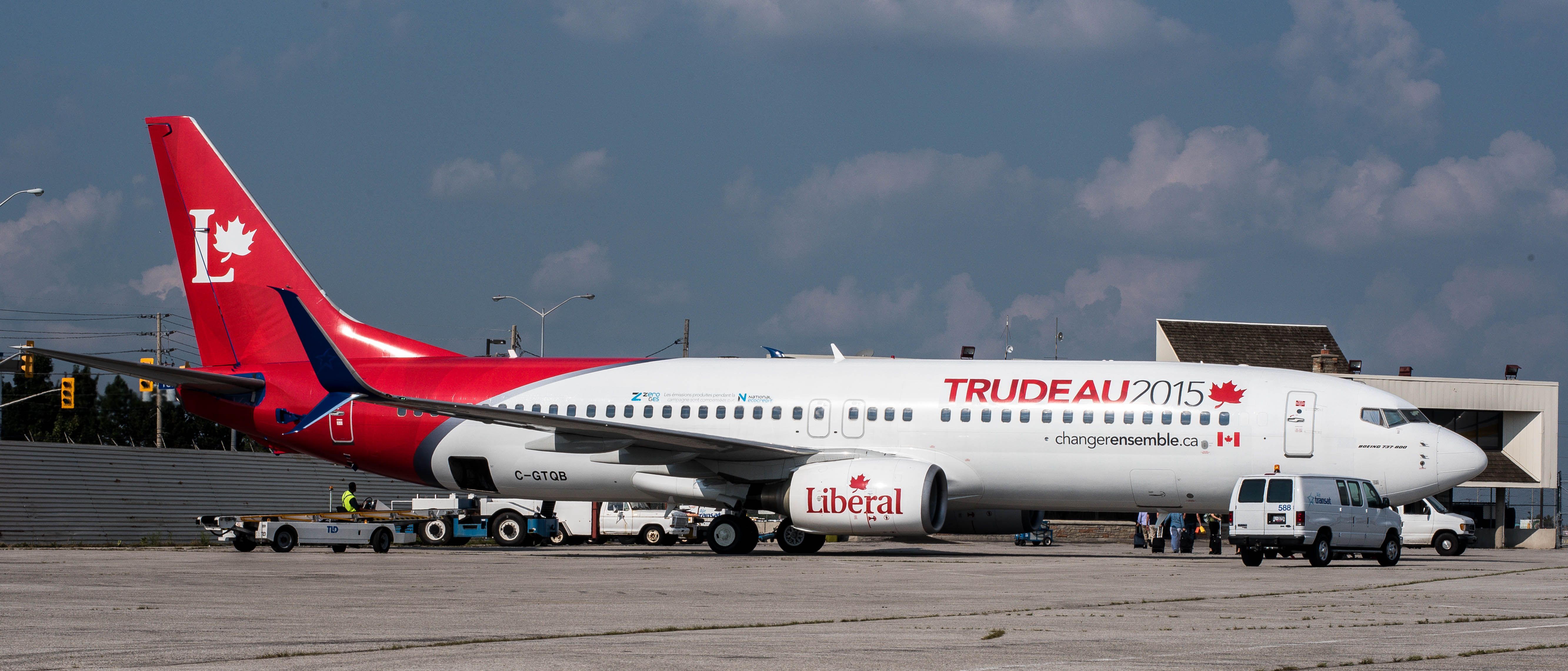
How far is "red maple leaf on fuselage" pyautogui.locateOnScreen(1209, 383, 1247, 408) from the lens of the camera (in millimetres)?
26016

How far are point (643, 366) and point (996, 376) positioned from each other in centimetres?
692

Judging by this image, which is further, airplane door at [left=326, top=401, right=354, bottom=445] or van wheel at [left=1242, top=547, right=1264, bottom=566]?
airplane door at [left=326, top=401, right=354, bottom=445]

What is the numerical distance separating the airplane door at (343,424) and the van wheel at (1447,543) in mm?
24893

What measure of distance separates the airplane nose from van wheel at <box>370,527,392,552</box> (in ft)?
64.0

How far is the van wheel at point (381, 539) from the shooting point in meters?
28.9

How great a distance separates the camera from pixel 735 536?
1070 inches

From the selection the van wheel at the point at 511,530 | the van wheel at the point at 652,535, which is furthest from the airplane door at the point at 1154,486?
the van wheel at the point at 652,535

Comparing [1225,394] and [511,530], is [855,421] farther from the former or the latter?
[511,530]

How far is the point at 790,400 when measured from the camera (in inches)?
1077

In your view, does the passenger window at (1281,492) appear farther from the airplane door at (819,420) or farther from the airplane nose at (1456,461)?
the airplane door at (819,420)

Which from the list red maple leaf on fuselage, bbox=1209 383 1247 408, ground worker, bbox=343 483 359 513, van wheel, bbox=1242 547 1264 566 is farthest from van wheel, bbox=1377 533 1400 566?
ground worker, bbox=343 483 359 513

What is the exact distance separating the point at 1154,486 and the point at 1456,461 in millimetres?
5135

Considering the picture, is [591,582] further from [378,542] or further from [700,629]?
[378,542]

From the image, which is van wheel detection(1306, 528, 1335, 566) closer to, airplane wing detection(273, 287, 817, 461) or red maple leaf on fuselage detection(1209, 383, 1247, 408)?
red maple leaf on fuselage detection(1209, 383, 1247, 408)
